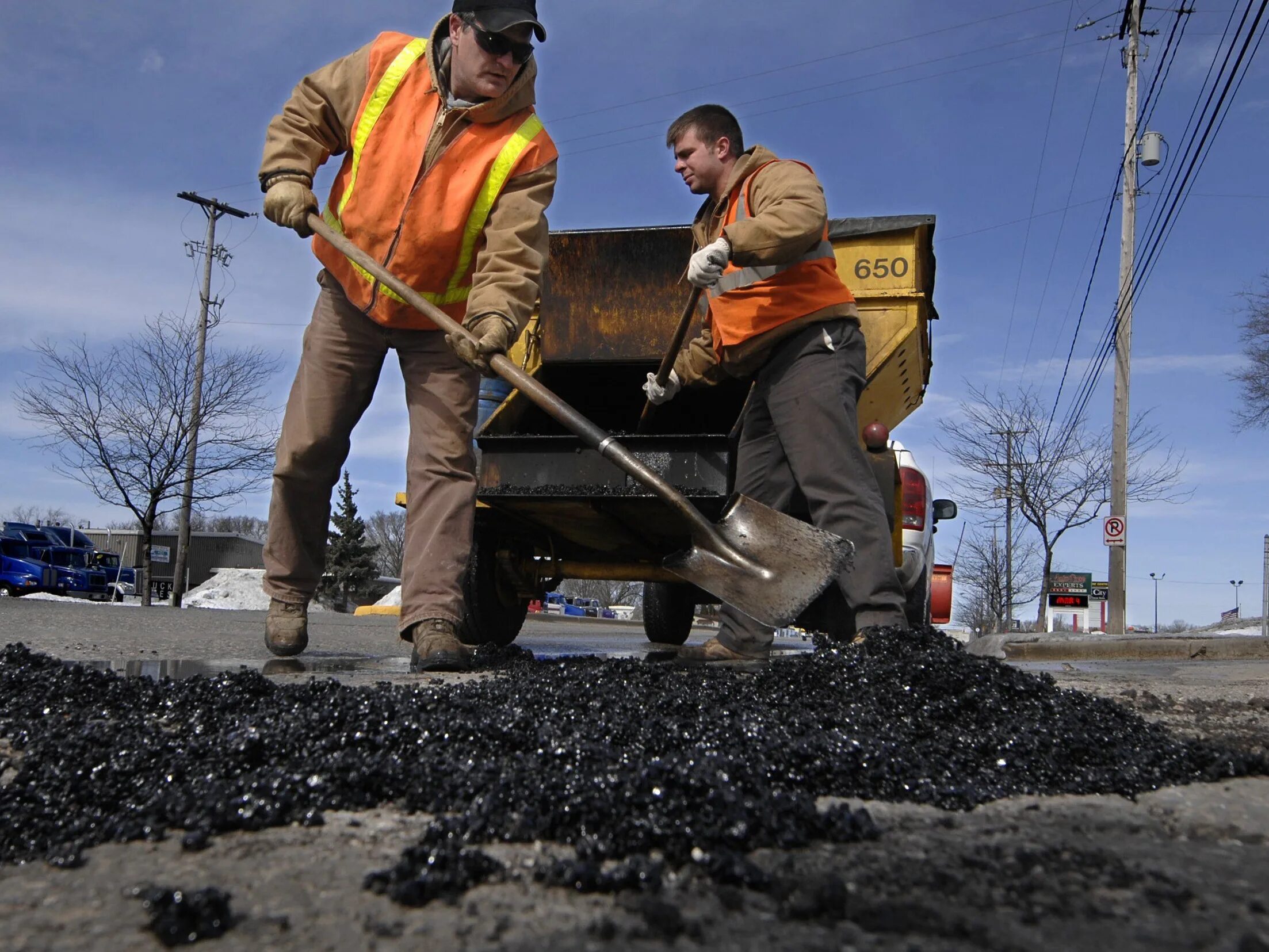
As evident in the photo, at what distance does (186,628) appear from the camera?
586 cm

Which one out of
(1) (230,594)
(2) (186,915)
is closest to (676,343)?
(2) (186,915)

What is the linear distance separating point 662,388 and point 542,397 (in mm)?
1096

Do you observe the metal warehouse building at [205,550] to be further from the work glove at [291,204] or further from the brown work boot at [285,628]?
the work glove at [291,204]

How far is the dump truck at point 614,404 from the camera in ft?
14.4

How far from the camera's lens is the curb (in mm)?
8312

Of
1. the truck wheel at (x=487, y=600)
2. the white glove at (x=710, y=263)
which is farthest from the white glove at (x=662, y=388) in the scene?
the truck wheel at (x=487, y=600)

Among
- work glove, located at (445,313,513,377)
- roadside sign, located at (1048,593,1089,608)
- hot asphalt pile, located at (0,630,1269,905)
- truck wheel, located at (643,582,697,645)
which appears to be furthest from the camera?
roadside sign, located at (1048,593,1089,608)

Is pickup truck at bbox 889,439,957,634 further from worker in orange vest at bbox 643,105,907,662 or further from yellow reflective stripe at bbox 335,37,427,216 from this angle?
yellow reflective stripe at bbox 335,37,427,216

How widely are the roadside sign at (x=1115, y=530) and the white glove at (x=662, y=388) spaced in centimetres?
1579

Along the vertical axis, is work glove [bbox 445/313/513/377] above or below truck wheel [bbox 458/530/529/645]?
above

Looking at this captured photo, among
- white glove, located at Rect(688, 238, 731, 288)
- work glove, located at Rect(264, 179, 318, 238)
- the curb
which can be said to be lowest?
the curb

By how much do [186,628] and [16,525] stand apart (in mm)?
24667

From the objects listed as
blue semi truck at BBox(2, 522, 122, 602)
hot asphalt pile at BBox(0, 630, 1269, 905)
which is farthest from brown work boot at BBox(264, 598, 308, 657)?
blue semi truck at BBox(2, 522, 122, 602)

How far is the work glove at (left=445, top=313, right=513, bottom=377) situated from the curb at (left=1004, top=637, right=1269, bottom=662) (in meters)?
6.27
